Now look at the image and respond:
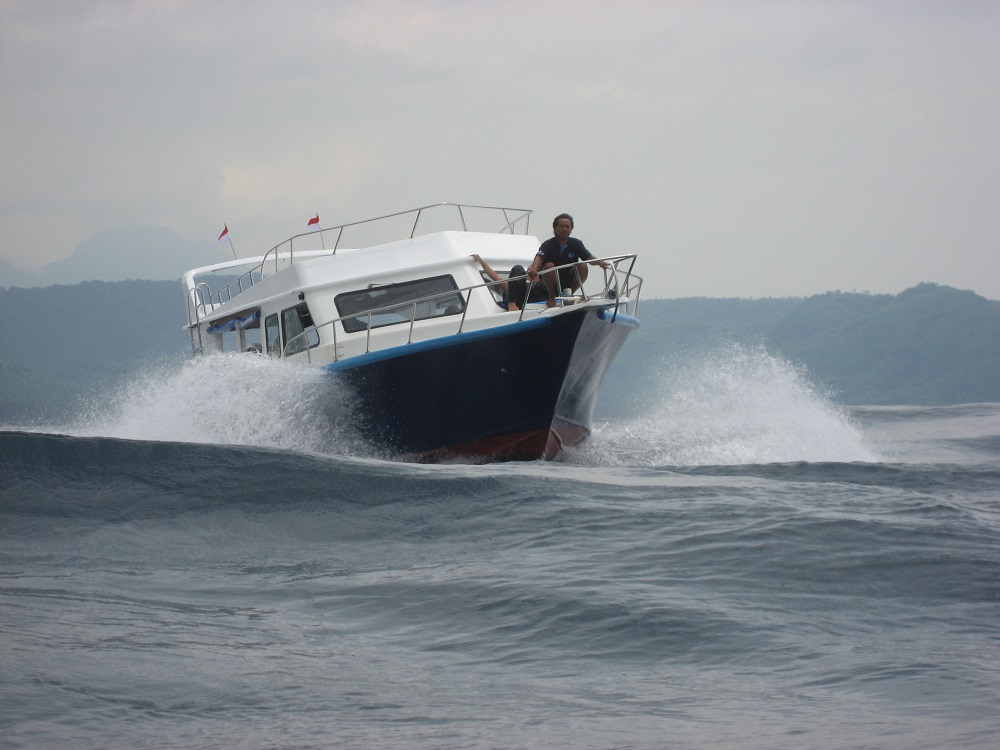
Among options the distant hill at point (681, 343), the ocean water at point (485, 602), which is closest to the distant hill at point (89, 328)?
the distant hill at point (681, 343)

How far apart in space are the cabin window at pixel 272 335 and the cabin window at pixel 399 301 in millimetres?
1000

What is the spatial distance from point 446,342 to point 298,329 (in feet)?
7.23

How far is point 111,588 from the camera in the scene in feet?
16.9

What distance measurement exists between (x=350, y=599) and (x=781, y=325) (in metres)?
148

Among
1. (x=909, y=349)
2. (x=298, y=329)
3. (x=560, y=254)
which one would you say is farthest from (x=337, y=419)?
(x=909, y=349)

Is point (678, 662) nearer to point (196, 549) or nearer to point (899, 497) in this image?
point (196, 549)

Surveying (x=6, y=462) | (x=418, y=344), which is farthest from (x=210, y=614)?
(x=418, y=344)

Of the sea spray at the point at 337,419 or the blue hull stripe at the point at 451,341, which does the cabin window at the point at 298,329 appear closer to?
the sea spray at the point at 337,419

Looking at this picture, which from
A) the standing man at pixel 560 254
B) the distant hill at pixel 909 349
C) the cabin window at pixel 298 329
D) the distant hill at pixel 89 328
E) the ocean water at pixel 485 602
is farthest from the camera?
the distant hill at pixel 89 328

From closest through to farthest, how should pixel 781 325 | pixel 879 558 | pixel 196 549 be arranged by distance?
pixel 879 558
pixel 196 549
pixel 781 325

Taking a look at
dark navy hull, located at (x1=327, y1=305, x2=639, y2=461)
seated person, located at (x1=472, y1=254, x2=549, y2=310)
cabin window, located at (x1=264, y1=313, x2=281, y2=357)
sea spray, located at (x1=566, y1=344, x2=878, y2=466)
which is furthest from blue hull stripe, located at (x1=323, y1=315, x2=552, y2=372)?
cabin window, located at (x1=264, y1=313, x2=281, y2=357)

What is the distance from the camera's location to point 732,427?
1443 cm

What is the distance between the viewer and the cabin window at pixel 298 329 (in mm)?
11398

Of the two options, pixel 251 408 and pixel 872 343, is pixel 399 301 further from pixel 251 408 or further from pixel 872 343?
pixel 872 343
